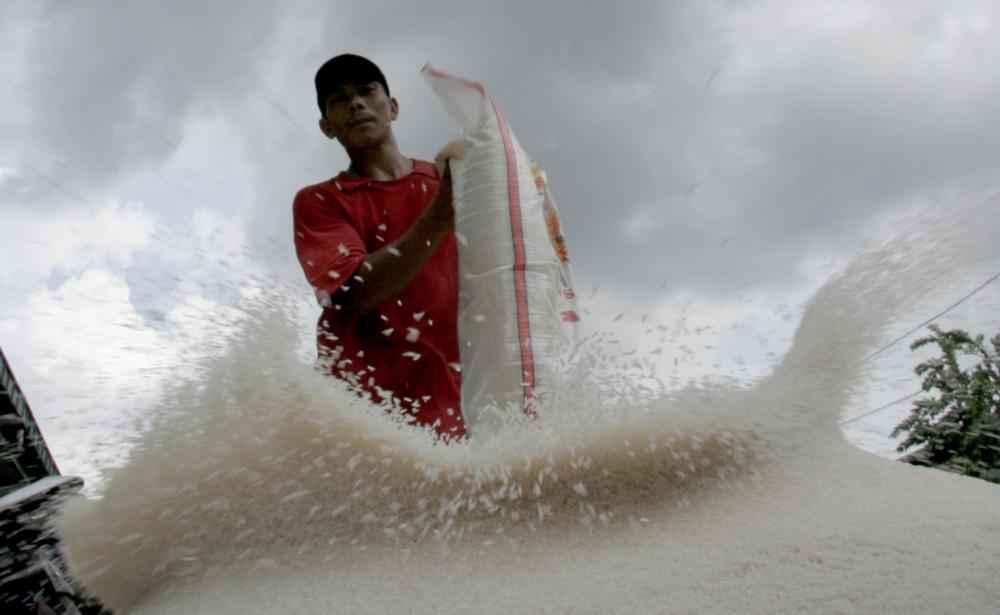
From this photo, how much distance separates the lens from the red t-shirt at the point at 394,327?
127cm

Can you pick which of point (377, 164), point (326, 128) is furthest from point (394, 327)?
point (326, 128)

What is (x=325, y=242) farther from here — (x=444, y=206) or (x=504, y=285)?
(x=504, y=285)

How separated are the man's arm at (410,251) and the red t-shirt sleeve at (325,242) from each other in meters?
0.03

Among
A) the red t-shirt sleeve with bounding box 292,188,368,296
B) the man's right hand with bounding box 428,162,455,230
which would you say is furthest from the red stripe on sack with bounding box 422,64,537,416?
the red t-shirt sleeve with bounding box 292,188,368,296

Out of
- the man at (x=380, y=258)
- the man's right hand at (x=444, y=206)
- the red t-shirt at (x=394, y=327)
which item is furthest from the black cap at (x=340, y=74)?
the man's right hand at (x=444, y=206)

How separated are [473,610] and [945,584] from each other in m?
0.43

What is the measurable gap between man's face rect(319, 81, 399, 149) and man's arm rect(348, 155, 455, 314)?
294 mm

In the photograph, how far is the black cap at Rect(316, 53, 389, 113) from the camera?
149 cm

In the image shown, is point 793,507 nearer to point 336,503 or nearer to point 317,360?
point 336,503

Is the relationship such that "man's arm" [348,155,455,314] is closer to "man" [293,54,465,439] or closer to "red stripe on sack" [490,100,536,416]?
"man" [293,54,465,439]

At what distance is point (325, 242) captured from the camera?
1345mm

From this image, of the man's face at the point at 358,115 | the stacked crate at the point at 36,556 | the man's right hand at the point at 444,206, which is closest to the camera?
the stacked crate at the point at 36,556

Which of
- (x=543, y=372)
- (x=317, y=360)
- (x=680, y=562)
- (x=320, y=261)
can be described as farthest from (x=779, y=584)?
(x=320, y=261)

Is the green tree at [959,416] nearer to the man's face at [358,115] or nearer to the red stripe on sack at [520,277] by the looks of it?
the red stripe on sack at [520,277]
